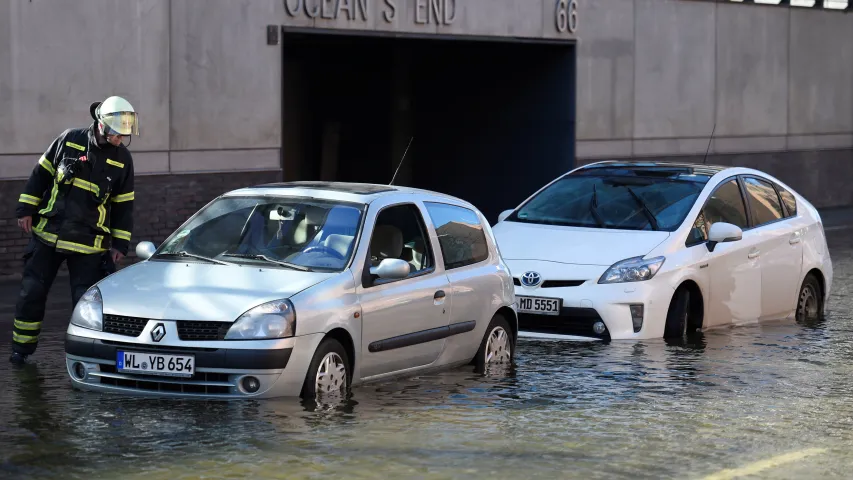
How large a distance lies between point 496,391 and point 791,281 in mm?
5022

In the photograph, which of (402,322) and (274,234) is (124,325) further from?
(402,322)

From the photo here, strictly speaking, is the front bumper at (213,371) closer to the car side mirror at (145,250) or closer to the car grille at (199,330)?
the car grille at (199,330)

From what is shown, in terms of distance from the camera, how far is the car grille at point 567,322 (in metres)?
11.8

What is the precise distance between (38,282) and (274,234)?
199 centimetres

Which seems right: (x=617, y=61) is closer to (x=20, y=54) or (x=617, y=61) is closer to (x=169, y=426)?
(x=20, y=54)

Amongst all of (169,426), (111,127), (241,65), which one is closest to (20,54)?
(241,65)

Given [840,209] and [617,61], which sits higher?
[617,61]

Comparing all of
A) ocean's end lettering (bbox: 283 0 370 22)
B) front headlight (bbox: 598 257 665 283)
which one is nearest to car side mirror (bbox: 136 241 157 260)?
front headlight (bbox: 598 257 665 283)

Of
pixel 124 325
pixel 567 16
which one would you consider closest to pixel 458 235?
pixel 124 325

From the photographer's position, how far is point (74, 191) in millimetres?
10406

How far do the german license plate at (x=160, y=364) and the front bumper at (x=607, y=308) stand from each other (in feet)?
13.3

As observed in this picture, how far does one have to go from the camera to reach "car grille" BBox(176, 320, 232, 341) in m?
8.48

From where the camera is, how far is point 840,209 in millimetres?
29203

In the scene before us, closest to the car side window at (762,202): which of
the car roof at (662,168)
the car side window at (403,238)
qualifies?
the car roof at (662,168)
